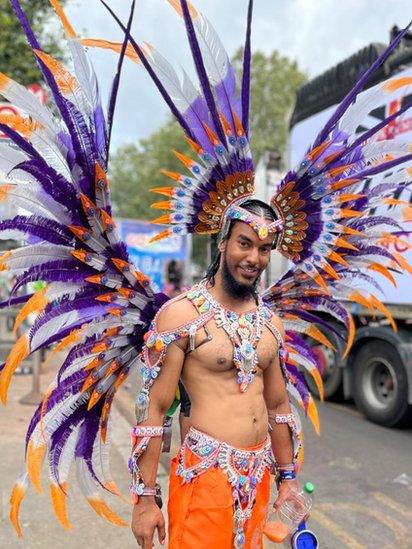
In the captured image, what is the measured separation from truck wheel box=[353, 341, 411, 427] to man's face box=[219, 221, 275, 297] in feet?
14.3

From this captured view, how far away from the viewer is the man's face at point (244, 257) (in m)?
2.20

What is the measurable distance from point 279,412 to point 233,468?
1.42 feet

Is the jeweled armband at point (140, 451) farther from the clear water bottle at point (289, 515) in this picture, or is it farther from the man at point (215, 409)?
the clear water bottle at point (289, 515)

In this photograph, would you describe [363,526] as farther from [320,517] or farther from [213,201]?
[213,201]

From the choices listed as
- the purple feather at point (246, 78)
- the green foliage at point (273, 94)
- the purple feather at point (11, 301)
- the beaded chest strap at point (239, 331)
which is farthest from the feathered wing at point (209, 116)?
the green foliage at point (273, 94)

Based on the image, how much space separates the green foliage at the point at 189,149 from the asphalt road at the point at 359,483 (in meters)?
18.1

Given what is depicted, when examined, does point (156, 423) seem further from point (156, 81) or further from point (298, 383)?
point (156, 81)

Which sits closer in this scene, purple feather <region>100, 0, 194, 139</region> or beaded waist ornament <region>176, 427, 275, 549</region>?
purple feather <region>100, 0, 194, 139</region>

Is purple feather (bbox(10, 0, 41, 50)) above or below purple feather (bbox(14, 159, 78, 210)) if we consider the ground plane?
above

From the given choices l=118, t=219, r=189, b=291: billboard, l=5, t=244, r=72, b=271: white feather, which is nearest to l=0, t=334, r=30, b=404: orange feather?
l=5, t=244, r=72, b=271: white feather

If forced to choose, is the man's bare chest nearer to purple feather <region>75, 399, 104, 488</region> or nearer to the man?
the man

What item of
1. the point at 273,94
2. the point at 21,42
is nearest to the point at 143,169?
the point at 273,94

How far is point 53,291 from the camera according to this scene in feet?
7.48

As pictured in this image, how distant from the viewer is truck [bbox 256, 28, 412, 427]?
19.4 feet
